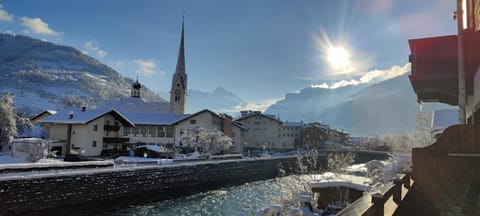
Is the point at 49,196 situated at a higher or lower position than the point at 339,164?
lower

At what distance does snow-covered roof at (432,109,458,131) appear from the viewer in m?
20.2

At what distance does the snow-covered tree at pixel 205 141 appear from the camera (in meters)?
36.3

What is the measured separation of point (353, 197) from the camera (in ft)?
35.1

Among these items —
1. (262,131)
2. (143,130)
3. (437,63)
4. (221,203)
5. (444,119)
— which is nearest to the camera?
(437,63)

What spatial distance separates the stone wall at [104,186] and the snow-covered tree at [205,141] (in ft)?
27.7

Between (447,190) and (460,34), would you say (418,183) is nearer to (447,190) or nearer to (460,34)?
(447,190)

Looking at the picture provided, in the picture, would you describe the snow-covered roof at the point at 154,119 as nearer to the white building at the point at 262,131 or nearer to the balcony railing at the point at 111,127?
the balcony railing at the point at 111,127

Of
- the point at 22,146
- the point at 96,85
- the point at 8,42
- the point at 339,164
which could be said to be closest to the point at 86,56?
the point at 8,42

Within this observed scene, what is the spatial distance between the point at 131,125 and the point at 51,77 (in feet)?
439

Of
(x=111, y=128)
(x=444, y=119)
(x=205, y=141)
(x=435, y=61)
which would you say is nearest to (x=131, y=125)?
(x=111, y=128)

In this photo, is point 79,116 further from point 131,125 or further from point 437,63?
point 437,63

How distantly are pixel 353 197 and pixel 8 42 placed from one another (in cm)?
24746

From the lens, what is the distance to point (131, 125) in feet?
114

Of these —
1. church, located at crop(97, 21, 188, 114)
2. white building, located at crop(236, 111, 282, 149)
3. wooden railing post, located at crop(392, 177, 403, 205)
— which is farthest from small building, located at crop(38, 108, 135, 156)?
white building, located at crop(236, 111, 282, 149)
